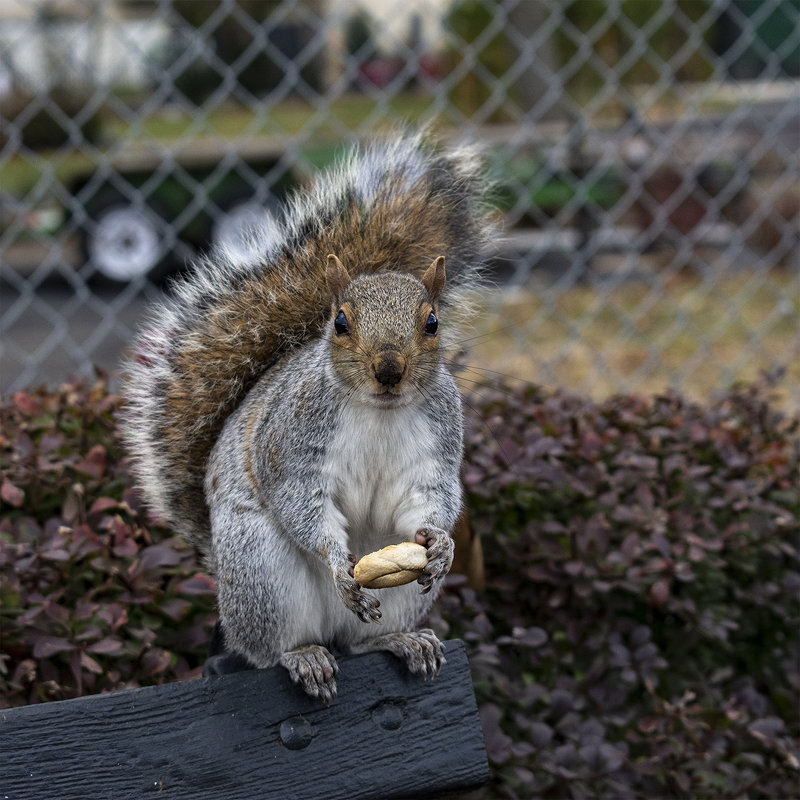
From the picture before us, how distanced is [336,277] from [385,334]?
119mm

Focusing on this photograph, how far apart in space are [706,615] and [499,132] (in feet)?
13.6

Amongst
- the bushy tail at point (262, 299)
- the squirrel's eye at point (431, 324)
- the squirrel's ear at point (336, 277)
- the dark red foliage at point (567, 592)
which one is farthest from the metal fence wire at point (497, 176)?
the squirrel's eye at point (431, 324)

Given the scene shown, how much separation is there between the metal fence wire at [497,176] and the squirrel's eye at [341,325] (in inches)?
54.6

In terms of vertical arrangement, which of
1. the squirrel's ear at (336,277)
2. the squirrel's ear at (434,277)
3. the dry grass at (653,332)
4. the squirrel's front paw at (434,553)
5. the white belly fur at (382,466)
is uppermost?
the dry grass at (653,332)

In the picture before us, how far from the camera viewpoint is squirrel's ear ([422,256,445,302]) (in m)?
1.22

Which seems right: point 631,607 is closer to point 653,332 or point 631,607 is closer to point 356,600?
point 356,600

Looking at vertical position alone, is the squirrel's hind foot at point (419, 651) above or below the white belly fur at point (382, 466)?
below

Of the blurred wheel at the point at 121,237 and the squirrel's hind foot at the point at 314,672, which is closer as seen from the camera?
the squirrel's hind foot at the point at 314,672

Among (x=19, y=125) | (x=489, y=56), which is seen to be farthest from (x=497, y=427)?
(x=489, y=56)

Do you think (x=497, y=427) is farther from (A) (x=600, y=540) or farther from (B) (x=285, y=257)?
(B) (x=285, y=257)

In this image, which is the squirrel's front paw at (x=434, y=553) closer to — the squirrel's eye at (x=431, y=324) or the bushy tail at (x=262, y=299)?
the squirrel's eye at (x=431, y=324)

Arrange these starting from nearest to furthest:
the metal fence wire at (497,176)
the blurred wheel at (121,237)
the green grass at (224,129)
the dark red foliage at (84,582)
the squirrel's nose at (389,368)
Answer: the squirrel's nose at (389,368) → the dark red foliage at (84,582) → the metal fence wire at (497,176) → the blurred wheel at (121,237) → the green grass at (224,129)

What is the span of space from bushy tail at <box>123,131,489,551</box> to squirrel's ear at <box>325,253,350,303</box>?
0.16 meters

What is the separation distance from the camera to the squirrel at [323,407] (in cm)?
121
